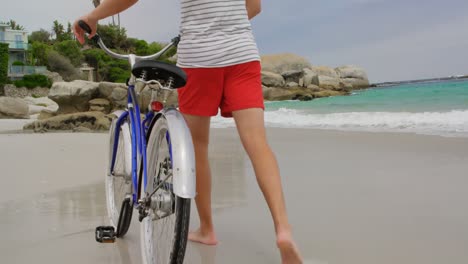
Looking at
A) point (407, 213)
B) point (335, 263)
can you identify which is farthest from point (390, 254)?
point (407, 213)

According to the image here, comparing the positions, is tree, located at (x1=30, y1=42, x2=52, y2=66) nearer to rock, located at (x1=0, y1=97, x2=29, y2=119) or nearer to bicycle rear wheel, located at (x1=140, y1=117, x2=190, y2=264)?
rock, located at (x1=0, y1=97, x2=29, y2=119)

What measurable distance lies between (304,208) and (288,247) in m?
1.45

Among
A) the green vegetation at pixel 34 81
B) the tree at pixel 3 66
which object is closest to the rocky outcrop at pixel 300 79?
the green vegetation at pixel 34 81

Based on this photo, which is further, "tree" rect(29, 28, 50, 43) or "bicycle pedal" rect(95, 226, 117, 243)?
"tree" rect(29, 28, 50, 43)

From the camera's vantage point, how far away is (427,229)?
2990 millimetres

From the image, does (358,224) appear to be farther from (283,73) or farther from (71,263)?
(283,73)

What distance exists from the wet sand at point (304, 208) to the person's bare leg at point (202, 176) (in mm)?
77

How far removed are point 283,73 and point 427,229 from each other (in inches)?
1813

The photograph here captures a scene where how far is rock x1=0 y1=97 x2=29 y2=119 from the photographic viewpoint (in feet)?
59.6

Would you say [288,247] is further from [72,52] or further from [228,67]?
[72,52]

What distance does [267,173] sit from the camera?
90.5 inches

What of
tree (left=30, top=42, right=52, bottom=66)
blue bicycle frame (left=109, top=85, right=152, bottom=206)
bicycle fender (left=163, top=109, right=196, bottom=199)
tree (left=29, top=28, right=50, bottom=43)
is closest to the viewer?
bicycle fender (left=163, top=109, right=196, bottom=199)

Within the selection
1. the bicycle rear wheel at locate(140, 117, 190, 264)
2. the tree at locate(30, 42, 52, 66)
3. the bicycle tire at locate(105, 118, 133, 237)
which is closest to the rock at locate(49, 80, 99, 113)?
the bicycle tire at locate(105, 118, 133, 237)

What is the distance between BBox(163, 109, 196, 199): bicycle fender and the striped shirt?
0.49m
